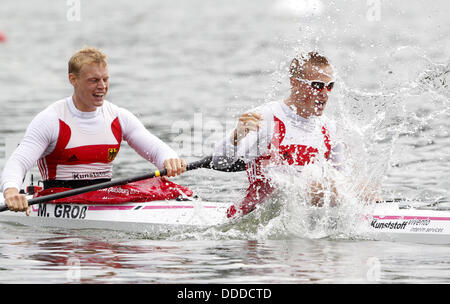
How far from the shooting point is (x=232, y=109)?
2091 centimetres

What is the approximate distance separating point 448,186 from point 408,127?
4256mm

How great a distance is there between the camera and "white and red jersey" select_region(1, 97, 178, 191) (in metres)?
9.12

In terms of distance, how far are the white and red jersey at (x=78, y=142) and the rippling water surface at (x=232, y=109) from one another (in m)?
0.71

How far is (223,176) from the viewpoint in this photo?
13602 mm

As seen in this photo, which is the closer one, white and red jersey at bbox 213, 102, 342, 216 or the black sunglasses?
the black sunglasses

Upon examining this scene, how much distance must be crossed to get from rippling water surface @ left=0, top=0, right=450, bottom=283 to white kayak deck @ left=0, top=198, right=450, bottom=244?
20 centimetres

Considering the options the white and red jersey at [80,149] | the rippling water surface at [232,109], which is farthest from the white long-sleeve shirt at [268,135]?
the white and red jersey at [80,149]

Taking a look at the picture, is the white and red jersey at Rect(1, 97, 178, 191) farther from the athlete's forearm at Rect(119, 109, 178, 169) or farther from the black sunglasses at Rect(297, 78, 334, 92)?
the black sunglasses at Rect(297, 78, 334, 92)

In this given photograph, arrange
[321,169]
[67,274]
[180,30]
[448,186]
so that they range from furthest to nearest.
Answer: [180,30]
[448,186]
[321,169]
[67,274]

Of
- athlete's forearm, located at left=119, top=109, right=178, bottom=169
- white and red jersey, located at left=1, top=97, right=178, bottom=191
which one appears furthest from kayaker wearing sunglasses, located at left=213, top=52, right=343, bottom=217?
white and red jersey, located at left=1, top=97, right=178, bottom=191

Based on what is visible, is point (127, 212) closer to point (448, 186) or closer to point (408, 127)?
point (448, 186)

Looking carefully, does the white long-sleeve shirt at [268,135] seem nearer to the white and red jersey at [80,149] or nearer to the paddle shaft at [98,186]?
the paddle shaft at [98,186]

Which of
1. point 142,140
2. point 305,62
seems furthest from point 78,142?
point 305,62

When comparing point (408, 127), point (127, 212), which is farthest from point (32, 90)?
point (127, 212)
